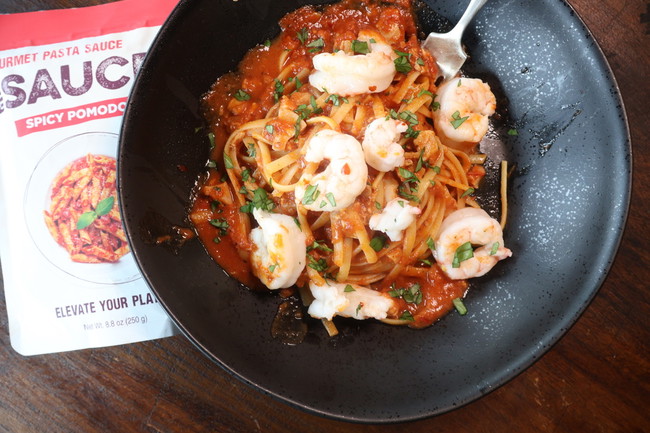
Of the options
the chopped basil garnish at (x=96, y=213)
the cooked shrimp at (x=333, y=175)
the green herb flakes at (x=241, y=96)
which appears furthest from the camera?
the chopped basil garnish at (x=96, y=213)

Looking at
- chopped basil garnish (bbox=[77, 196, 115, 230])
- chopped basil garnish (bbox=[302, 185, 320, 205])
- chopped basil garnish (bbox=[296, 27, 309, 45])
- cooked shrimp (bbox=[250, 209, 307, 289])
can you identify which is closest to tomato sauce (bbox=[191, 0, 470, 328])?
chopped basil garnish (bbox=[296, 27, 309, 45])

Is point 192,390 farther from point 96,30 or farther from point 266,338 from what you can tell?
point 96,30

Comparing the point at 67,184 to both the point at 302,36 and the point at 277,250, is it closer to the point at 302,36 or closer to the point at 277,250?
the point at 277,250

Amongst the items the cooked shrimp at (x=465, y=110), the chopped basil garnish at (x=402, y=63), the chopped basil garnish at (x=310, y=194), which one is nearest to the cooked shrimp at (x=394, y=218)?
the chopped basil garnish at (x=310, y=194)

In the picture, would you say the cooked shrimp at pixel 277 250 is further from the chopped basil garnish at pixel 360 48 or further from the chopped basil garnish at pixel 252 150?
the chopped basil garnish at pixel 360 48

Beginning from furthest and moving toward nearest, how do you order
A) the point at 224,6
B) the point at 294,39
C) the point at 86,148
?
the point at 86,148
the point at 294,39
the point at 224,6

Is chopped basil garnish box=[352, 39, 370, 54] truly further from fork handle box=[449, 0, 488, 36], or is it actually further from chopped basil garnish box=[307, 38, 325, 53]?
fork handle box=[449, 0, 488, 36]

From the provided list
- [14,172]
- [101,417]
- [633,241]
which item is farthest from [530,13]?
[101,417]
